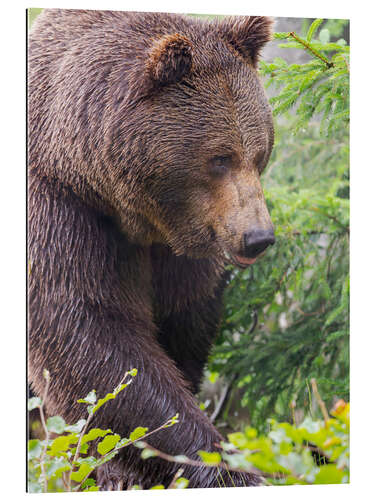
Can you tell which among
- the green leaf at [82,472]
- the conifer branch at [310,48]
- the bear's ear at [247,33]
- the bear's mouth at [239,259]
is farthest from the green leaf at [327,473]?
the conifer branch at [310,48]

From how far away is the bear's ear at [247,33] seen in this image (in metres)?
3.61

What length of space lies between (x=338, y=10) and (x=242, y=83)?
111 cm

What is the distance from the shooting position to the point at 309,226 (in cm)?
454

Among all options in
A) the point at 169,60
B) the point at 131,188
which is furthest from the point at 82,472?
the point at 169,60

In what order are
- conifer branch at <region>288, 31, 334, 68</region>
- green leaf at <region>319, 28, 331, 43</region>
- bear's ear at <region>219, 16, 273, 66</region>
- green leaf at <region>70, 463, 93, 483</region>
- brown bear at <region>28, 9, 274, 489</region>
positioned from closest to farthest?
green leaf at <region>70, 463, 93, 483</region>
brown bear at <region>28, 9, 274, 489</region>
bear's ear at <region>219, 16, 273, 66</region>
conifer branch at <region>288, 31, 334, 68</region>
green leaf at <region>319, 28, 331, 43</region>

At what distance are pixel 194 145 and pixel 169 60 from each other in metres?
0.39

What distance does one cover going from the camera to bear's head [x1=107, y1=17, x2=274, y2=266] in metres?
3.37

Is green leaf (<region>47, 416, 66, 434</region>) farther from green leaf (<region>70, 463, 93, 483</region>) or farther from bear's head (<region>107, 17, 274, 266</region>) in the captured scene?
bear's head (<region>107, 17, 274, 266</region>)

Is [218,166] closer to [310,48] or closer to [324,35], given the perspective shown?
[310,48]

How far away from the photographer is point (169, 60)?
3311mm

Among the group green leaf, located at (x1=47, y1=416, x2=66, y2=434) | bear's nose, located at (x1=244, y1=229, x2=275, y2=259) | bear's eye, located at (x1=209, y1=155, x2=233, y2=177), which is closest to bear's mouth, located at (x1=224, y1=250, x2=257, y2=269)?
bear's nose, located at (x1=244, y1=229, x2=275, y2=259)

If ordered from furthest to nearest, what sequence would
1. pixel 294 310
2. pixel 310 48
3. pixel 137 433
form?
pixel 294 310 → pixel 310 48 → pixel 137 433

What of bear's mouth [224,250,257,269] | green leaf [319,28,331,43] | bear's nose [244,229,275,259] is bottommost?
bear's mouth [224,250,257,269]
